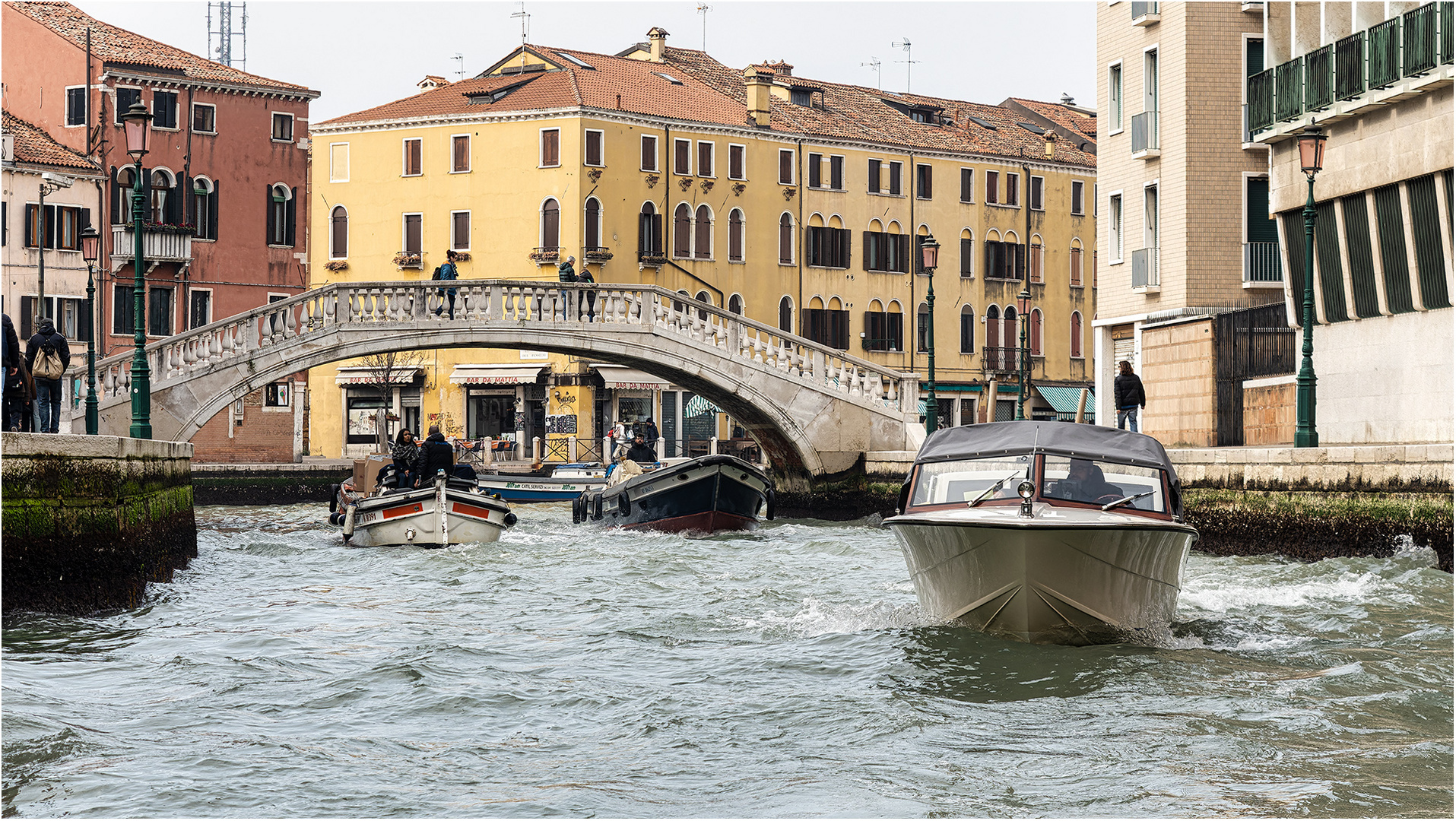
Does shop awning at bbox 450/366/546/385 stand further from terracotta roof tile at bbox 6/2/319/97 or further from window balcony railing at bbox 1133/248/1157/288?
window balcony railing at bbox 1133/248/1157/288

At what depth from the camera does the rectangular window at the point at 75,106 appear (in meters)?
43.1

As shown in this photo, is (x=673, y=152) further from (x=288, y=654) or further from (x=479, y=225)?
(x=288, y=654)

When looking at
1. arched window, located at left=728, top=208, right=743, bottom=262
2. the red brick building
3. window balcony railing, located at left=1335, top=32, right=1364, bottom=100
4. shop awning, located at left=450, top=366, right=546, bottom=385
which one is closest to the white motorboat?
window balcony railing, located at left=1335, top=32, right=1364, bottom=100

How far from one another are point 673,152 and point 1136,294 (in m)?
19.6

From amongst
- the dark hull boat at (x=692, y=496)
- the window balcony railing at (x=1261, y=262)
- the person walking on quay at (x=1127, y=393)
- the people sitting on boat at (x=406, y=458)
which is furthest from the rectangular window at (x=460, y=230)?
the person walking on quay at (x=1127, y=393)

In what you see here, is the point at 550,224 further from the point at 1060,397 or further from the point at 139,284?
the point at 139,284

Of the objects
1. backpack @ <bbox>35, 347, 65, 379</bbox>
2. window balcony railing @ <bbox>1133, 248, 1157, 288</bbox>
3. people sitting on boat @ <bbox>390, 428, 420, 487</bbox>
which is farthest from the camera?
window balcony railing @ <bbox>1133, 248, 1157, 288</bbox>

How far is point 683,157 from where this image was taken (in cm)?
4797

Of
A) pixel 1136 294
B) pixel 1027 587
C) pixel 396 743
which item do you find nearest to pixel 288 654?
pixel 396 743

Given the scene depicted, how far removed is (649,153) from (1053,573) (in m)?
37.8

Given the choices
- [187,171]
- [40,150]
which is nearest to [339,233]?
[187,171]

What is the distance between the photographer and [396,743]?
358 inches

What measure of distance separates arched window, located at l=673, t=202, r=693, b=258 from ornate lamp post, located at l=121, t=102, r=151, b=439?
28.3m

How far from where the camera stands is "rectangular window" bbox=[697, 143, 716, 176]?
48156 millimetres
